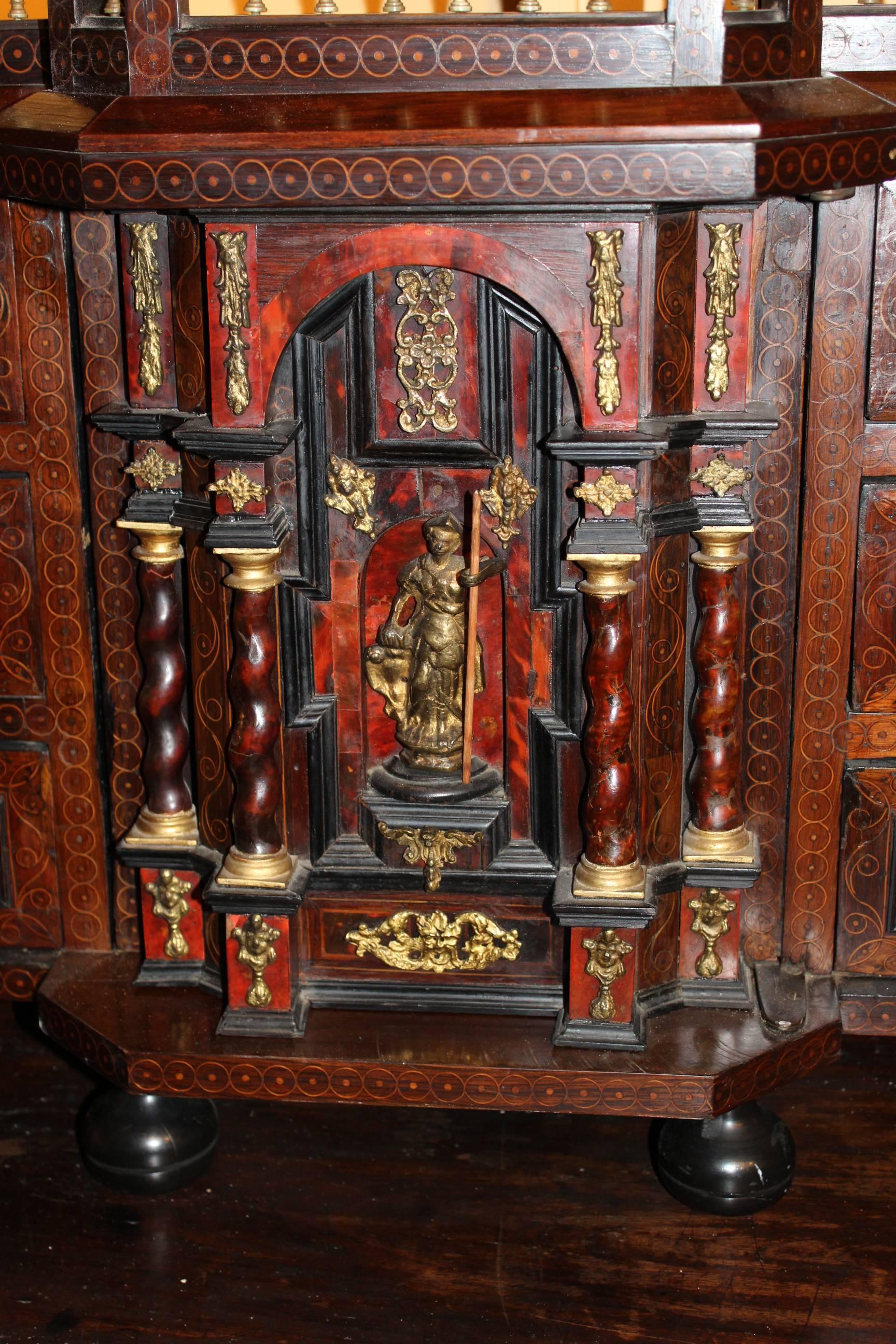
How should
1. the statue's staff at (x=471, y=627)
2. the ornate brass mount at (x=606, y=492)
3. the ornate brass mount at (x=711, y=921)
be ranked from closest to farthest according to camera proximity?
the ornate brass mount at (x=606, y=492)
the statue's staff at (x=471, y=627)
the ornate brass mount at (x=711, y=921)

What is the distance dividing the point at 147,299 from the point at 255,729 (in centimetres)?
89

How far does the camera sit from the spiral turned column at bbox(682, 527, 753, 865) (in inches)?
145

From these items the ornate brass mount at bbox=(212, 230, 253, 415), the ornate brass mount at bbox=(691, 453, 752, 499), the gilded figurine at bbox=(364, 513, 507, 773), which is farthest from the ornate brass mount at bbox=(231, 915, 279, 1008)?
the ornate brass mount at bbox=(691, 453, 752, 499)

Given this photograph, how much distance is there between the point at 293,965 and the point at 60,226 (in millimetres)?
1646

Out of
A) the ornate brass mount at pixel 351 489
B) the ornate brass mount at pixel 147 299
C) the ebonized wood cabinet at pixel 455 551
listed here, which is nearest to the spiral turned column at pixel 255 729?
the ebonized wood cabinet at pixel 455 551

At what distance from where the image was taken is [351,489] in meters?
3.65

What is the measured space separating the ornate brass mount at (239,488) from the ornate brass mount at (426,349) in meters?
0.32

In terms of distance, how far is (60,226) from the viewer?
12.4 feet

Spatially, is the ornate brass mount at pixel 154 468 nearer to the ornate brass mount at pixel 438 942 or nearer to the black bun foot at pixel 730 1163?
the ornate brass mount at pixel 438 942

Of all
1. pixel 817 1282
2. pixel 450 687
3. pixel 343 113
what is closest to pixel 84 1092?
pixel 450 687

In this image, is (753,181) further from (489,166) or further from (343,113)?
(343,113)

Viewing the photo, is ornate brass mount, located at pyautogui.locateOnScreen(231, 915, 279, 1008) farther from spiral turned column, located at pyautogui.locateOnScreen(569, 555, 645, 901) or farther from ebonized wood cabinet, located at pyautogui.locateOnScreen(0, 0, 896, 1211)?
spiral turned column, located at pyautogui.locateOnScreen(569, 555, 645, 901)

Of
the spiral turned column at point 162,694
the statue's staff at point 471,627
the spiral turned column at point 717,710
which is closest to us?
the statue's staff at point 471,627

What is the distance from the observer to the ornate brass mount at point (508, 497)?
3.59 meters
